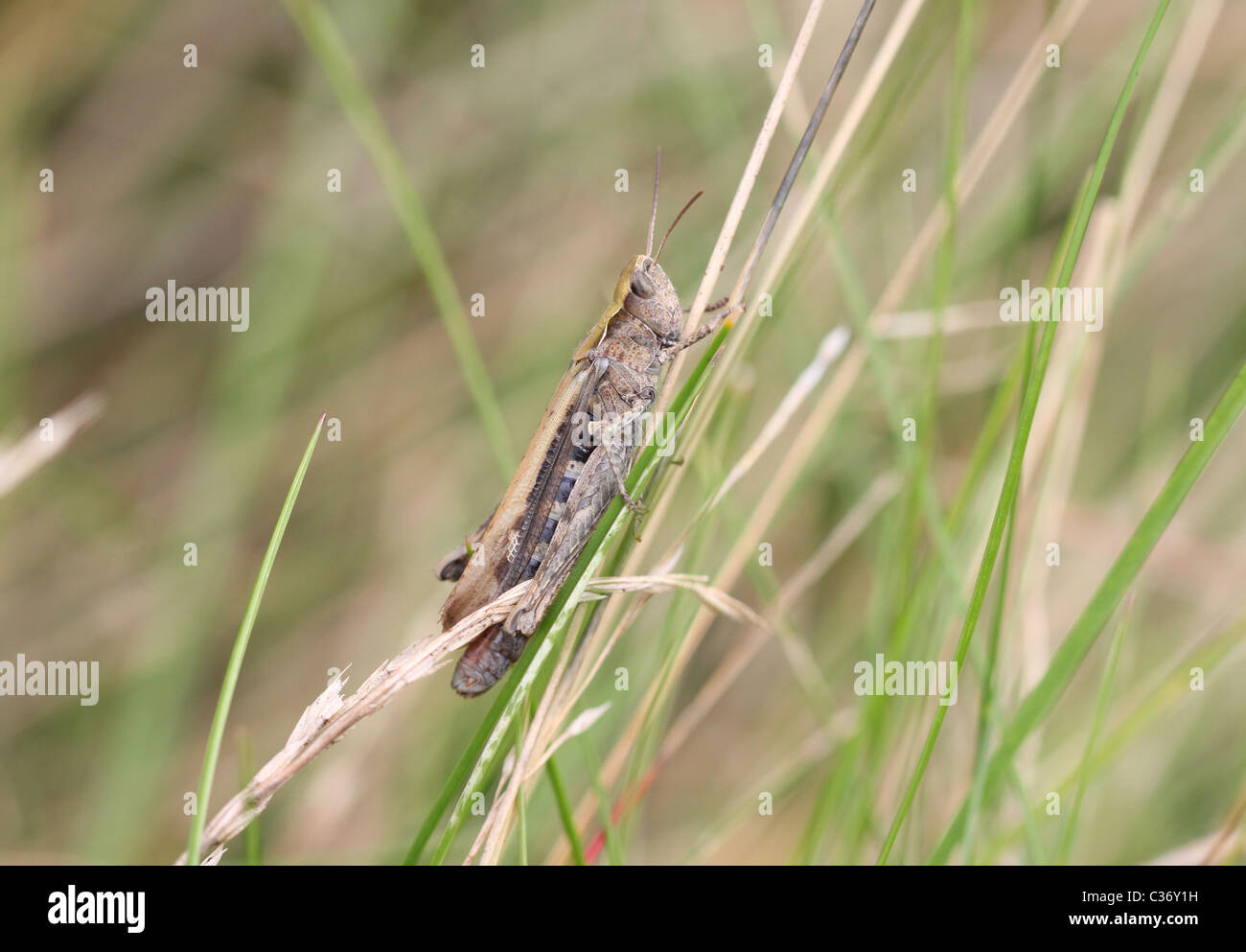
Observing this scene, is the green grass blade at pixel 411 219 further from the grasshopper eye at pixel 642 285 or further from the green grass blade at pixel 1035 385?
the green grass blade at pixel 1035 385

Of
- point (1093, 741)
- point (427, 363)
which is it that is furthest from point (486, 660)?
point (427, 363)

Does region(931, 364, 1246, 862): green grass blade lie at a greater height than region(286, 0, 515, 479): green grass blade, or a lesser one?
lesser

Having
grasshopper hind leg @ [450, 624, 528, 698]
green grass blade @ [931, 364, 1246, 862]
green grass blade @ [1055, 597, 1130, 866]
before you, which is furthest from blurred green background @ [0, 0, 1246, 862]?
green grass blade @ [931, 364, 1246, 862]

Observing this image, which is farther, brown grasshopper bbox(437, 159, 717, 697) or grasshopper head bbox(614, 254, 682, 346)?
grasshopper head bbox(614, 254, 682, 346)

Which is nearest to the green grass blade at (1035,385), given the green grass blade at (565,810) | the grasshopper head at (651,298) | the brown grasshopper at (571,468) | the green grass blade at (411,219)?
the green grass blade at (565,810)

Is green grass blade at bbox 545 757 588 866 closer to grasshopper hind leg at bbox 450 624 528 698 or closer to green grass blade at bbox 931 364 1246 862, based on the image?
grasshopper hind leg at bbox 450 624 528 698

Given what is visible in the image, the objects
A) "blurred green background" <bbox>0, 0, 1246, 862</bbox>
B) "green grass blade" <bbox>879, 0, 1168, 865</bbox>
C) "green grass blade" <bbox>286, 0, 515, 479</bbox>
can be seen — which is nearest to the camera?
"green grass blade" <bbox>879, 0, 1168, 865</bbox>
